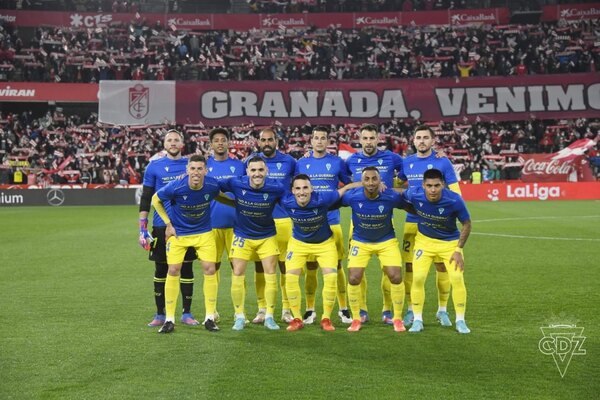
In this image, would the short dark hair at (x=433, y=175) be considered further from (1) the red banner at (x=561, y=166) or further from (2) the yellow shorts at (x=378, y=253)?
(1) the red banner at (x=561, y=166)

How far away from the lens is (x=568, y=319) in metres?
9.40

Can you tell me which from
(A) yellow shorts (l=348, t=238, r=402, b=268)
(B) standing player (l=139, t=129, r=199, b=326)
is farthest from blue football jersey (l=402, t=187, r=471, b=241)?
(B) standing player (l=139, t=129, r=199, b=326)

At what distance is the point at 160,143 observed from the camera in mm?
39031

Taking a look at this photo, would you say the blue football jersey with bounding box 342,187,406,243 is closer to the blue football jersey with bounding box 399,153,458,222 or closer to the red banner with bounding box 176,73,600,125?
the blue football jersey with bounding box 399,153,458,222

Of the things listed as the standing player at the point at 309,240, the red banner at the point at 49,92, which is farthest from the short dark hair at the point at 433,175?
the red banner at the point at 49,92

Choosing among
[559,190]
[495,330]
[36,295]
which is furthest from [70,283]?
[559,190]

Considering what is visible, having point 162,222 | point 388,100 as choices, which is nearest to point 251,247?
point 162,222

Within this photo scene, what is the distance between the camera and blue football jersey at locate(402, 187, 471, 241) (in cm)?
901

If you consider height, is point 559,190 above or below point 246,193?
below

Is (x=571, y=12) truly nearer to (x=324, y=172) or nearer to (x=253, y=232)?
(x=324, y=172)

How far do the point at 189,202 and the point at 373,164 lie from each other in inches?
95.3

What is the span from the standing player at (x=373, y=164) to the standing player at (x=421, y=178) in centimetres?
16

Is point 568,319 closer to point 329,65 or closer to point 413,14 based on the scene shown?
point 329,65

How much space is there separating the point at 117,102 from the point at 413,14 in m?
18.0
